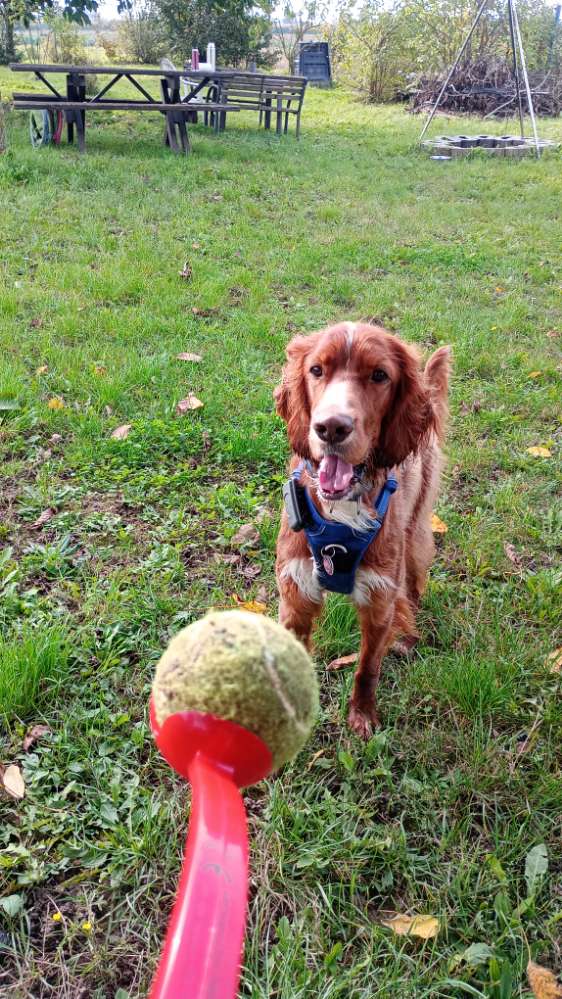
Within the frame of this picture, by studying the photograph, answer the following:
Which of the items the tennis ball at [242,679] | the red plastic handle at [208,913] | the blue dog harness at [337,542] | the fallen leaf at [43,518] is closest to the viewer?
the red plastic handle at [208,913]

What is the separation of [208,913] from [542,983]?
149 centimetres

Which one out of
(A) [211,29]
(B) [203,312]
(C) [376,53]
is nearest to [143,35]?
(A) [211,29]

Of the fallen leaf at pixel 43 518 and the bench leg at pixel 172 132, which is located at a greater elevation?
the bench leg at pixel 172 132

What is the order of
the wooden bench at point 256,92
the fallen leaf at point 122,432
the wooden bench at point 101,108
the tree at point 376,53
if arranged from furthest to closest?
1. the tree at point 376,53
2. the wooden bench at point 256,92
3. the wooden bench at point 101,108
4. the fallen leaf at point 122,432

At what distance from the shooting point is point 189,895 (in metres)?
0.68

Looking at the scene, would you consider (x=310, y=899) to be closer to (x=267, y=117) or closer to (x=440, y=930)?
(x=440, y=930)

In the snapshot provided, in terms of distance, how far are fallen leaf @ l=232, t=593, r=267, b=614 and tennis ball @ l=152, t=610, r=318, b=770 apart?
68.7 inches

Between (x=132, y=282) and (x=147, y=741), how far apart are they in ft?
14.2

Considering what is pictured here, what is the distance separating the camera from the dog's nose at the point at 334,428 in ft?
6.31

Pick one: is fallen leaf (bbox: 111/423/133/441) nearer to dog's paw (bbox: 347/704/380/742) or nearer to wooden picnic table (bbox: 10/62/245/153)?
dog's paw (bbox: 347/704/380/742)

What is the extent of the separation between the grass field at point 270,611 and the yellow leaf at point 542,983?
0.03m

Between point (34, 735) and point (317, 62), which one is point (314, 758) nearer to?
point (34, 735)

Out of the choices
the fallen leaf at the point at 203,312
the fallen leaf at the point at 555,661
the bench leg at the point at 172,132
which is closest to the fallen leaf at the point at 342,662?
the fallen leaf at the point at 555,661

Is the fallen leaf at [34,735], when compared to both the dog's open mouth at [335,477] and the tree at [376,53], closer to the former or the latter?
the dog's open mouth at [335,477]
